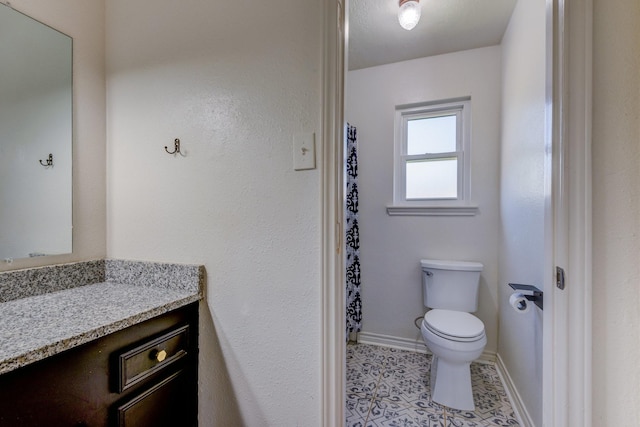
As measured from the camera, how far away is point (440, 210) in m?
2.13

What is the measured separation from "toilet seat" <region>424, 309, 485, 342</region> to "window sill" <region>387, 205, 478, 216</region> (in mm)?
720

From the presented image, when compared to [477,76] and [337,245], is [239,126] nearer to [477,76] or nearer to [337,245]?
[337,245]

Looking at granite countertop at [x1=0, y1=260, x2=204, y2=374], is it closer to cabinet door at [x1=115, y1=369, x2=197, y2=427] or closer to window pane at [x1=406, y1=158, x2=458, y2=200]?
cabinet door at [x1=115, y1=369, x2=197, y2=427]

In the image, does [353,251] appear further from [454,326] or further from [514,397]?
[514,397]

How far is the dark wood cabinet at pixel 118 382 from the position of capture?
0.59 m

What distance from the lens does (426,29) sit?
183 cm

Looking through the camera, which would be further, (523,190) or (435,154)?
(435,154)

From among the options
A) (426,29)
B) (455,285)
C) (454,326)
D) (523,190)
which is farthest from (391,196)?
(426,29)

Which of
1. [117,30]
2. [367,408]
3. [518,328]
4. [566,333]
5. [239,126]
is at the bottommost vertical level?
[367,408]

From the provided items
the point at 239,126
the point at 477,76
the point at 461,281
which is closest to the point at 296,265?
the point at 239,126

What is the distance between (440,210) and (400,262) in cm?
52

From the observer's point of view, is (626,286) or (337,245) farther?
(337,245)

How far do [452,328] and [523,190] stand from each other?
0.87 m

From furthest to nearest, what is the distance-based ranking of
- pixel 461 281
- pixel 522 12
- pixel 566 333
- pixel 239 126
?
1. pixel 461 281
2. pixel 522 12
3. pixel 239 126
4. pixel 566 333
